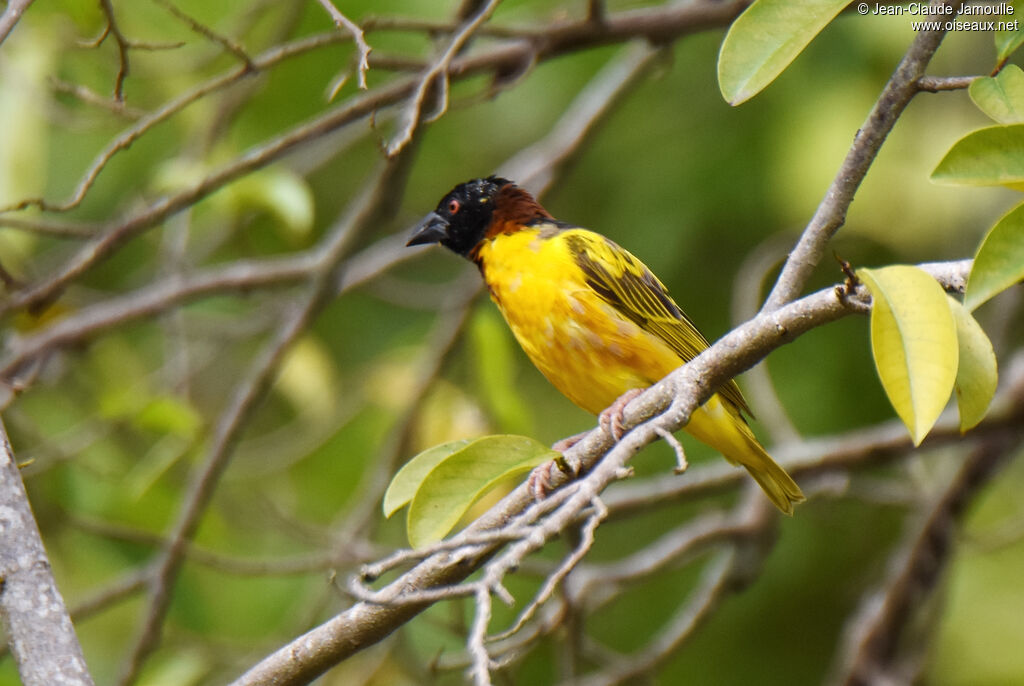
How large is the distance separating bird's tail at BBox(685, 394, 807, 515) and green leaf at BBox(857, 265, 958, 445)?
5.00ft

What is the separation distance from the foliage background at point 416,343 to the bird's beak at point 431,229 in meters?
0.30

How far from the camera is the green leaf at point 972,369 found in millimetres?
1836

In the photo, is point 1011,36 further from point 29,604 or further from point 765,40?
point 29,604

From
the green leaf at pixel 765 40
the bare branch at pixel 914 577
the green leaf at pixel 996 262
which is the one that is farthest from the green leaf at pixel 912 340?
the bare branch at pixel 914 577

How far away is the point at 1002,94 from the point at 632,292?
159 centimetres

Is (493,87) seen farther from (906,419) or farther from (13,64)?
(906,419)

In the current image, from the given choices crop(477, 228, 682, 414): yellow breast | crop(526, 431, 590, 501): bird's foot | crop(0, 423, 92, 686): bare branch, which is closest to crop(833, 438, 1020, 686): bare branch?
crop(477, 228, 682, 414): yellow breast

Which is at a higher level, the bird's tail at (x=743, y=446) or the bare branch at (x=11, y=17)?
the bare branch at (x=11, y=17)

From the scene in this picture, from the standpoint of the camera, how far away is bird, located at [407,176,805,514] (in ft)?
10.9

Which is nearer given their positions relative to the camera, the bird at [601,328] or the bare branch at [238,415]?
the bird at [601,328]

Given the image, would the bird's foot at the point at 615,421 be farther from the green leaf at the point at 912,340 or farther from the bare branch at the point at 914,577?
the bare branch at the point at 914,577

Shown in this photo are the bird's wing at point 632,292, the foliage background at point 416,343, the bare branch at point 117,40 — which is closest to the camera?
the bare branch at point 117,40

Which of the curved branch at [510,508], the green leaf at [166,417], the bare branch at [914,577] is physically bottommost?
the bare branch at [914,577]

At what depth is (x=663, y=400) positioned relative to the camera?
213 cm
